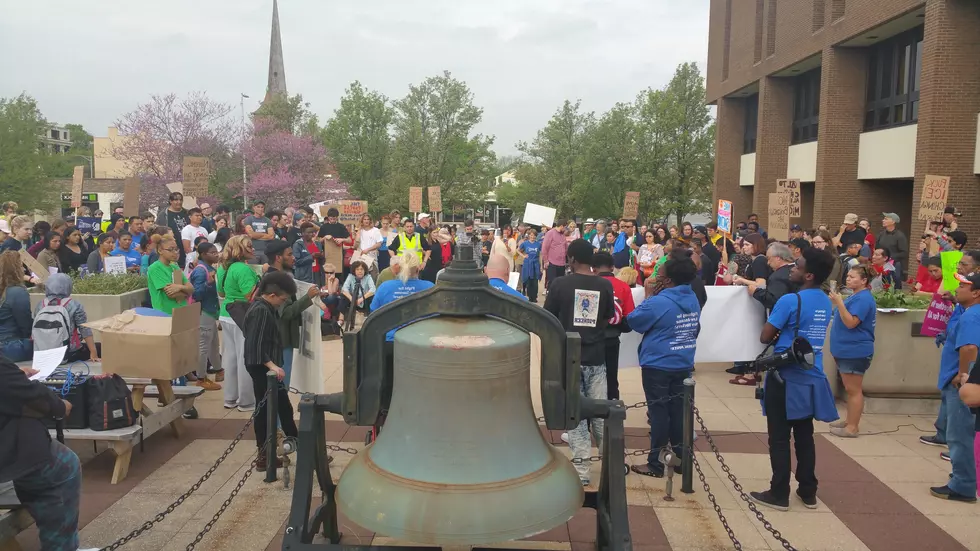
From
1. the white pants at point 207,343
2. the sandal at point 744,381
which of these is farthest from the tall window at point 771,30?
the white pants at point 207,343

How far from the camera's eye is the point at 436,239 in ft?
49.3

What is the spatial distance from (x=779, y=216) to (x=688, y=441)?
779 cm

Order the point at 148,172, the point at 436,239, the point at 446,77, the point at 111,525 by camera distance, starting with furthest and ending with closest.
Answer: the point at 446,77
the point at 148,172
the point at 436,239
the point at 111,525

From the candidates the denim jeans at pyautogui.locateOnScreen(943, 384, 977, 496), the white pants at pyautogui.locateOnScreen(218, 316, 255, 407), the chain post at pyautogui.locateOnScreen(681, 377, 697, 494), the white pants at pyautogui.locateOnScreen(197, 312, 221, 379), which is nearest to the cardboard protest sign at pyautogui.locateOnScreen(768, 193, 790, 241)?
the denim jeans at pyautogui.locateOnScreen(943, 384, 977, 496)

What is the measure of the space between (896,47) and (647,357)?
1981 centimetres

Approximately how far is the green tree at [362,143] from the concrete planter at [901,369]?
3891cm

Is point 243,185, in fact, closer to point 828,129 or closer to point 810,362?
point 828,129

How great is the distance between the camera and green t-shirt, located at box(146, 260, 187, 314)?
8.10 m

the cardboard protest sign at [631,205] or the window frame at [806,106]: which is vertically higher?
the window frame at [806,106]

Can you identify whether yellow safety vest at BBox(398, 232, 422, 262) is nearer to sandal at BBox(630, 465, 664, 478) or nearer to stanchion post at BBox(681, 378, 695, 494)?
sandal at BBox(630, 465, 664, 478)

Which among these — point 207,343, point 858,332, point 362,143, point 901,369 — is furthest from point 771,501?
point 362,143

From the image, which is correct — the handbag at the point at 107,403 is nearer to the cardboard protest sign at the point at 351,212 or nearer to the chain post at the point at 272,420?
the chain post at the point at 272,420

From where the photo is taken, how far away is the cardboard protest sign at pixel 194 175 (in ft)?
51.3

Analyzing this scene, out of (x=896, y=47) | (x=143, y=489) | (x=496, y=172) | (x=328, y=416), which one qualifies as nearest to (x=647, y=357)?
(x=328, y=416)
